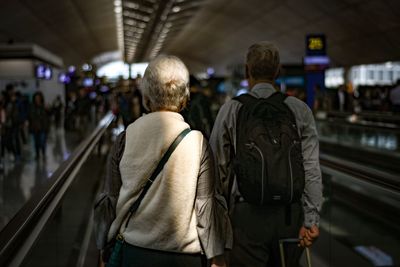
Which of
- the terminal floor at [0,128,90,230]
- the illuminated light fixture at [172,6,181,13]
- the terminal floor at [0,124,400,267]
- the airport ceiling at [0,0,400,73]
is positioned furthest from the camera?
the illuminated light fixture at [172,6,181,13]

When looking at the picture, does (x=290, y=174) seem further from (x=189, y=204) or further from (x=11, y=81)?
(x=11, y=81)

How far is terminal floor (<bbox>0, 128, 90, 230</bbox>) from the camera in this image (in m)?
7.80

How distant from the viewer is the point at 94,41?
160 ft

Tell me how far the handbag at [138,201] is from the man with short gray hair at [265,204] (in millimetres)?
511

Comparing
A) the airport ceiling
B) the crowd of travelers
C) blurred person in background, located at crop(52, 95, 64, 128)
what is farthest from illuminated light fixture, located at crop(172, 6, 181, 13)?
the crowd of travelers

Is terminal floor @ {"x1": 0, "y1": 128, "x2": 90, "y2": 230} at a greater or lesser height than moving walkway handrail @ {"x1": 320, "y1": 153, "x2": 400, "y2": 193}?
lesser

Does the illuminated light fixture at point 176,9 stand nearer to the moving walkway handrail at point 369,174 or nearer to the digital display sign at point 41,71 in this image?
the digital display sign at point 41,71

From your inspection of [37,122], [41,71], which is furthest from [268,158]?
[41,71]

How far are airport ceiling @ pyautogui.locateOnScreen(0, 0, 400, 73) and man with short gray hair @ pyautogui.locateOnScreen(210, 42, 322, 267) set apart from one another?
20.5 m

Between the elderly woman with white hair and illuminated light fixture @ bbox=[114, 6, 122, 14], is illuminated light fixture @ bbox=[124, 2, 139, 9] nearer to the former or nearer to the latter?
illuminated light fixture @ bbox=[114, 6, 122, 14]

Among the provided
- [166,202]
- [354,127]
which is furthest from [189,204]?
[354,127]

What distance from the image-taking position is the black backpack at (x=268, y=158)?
2557mm

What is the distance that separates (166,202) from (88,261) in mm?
3487

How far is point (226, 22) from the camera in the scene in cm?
4038
